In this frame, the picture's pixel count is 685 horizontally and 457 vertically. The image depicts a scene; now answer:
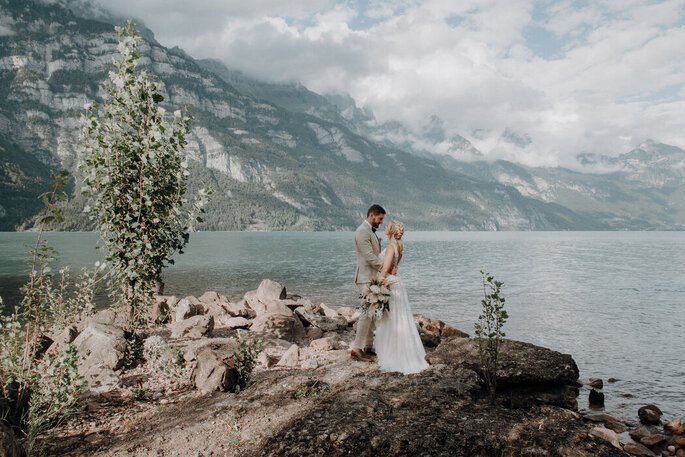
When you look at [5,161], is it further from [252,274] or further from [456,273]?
[456,273]

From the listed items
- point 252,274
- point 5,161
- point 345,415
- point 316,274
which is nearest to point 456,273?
point 316,274

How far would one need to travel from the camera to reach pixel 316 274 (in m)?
40.8

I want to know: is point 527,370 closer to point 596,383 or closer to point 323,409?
point 596,383

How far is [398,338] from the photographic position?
8.34 meters

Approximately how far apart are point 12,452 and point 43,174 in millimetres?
246373

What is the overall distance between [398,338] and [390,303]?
0.76m

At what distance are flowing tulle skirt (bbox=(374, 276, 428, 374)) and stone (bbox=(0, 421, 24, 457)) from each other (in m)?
5.84

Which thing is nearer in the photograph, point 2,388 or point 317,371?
point 2,388

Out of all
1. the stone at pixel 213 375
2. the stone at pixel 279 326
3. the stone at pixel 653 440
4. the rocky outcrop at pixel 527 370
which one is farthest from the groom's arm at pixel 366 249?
the stone at pixel 653 440

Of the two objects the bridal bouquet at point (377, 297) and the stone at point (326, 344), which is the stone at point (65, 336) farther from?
the bridal bouquet at point (377, 297)

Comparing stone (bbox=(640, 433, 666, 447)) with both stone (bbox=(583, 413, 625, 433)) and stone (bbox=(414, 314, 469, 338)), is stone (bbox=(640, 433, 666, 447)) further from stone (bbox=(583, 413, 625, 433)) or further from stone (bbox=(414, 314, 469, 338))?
stone (bbox=(414, 314, 469, 338))

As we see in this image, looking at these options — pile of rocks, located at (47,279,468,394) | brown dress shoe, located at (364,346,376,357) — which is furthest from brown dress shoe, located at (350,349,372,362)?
pile of rocks, located at (47,279,468,394)

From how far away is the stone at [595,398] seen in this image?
9.82m

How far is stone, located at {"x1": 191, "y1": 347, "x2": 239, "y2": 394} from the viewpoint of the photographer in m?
6.80
